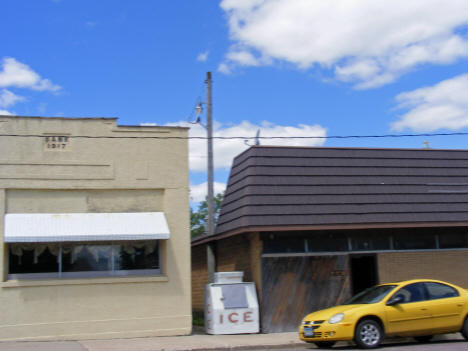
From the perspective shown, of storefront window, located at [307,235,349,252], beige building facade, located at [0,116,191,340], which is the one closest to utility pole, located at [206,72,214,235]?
beige building facade, located at [0,116,191,340]

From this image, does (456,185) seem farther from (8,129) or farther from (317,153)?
(8,129)

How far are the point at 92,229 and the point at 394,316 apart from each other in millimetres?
7566

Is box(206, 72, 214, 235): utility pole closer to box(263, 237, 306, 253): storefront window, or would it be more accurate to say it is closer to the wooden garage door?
box(263, 237, 306, 253): storefront window

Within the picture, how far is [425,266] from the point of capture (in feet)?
51.2

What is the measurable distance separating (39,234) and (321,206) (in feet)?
24.5

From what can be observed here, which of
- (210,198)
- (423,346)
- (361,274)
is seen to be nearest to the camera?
(423,346)

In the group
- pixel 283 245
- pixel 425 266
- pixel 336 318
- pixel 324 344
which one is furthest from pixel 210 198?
pixel 336 318

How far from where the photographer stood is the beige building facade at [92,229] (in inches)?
Answer: 533

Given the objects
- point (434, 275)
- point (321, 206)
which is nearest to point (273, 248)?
point (321, 206)

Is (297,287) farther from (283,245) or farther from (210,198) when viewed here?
(210,198)

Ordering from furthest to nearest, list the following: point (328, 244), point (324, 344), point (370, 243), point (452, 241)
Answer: point (452, 241) < point (370, 243) < point (328, 244) < point (324, 344)

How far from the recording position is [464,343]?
468 inches

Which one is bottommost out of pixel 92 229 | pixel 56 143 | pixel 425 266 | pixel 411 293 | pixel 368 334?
pixel 368 334

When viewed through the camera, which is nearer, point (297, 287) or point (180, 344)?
point (180, 344)
